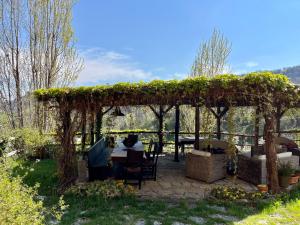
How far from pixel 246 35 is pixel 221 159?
8.52 metres

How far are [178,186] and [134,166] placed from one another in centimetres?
109

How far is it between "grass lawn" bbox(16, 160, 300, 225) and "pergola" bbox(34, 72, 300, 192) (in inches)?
34.5

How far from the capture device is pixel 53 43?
11.1 m

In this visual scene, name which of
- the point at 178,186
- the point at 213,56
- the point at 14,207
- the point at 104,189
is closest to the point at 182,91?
the point at 178,186

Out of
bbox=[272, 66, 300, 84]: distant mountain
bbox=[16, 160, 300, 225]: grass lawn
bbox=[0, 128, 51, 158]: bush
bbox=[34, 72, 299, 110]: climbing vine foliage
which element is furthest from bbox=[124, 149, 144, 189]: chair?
bbox=[272, 66, 300, 84]: distant mountain

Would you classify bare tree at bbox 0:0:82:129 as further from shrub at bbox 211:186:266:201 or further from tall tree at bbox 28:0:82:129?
shrub at bbox 211:186:266:201

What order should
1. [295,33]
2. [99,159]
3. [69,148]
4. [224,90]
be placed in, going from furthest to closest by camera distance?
1. [295,33]
2. [99,159]
3. [69,148]
4. [224,90]

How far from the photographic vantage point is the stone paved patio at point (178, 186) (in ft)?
17.8

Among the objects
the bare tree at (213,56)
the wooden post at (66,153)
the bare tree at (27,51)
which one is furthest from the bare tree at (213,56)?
the wooden post at (66,153)

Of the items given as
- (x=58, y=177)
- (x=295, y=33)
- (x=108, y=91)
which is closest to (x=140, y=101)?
(x=108, y=91)

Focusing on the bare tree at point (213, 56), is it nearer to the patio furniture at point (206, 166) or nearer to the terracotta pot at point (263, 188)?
the patio furniture at point (206, 166)

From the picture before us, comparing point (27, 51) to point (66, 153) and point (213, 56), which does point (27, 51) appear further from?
point (213, 56)

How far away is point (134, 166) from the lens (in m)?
5.78

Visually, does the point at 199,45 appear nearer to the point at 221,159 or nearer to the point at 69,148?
the point at 221,159
